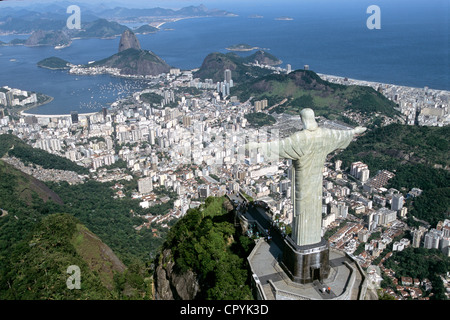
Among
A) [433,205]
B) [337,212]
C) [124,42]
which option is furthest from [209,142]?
[124,42]

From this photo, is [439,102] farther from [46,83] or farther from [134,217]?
[46,83]

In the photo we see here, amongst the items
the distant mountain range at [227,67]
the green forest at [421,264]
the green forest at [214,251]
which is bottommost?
the green forest at [421,264]

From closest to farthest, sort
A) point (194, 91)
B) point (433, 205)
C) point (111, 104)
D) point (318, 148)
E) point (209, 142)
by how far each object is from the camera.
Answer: point (318, 148) < point (433, 205) < point (209, 142) < point (111, 104) < point (194, 91)

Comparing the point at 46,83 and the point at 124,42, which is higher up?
the point at 124,42

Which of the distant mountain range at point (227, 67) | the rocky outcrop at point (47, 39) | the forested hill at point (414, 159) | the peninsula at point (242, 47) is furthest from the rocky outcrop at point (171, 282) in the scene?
the rocky outcrop at point (47, 39)

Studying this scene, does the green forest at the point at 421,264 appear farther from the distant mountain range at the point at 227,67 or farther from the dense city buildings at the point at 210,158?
the distant mountain range at the point at 227,67

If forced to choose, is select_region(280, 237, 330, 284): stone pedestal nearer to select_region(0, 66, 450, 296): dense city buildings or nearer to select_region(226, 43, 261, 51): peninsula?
select_region(0, 66, 450, 296): dense city buildings

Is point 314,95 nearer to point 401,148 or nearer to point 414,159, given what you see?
point 401,148
